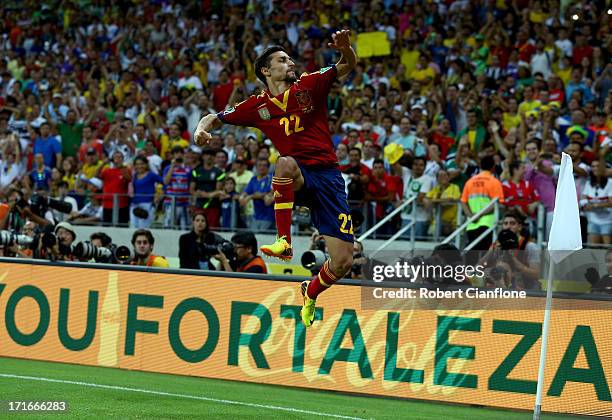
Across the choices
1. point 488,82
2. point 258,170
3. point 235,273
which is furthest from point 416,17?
point 235,273

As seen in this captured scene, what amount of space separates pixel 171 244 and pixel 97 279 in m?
4.77

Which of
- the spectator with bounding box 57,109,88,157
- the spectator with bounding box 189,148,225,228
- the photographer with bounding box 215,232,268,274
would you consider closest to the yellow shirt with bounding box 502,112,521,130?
the spectator with bounding box 189,148,225,228

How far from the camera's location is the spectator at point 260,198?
58.7 ft

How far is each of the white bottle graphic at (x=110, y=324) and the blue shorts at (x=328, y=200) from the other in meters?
4.98

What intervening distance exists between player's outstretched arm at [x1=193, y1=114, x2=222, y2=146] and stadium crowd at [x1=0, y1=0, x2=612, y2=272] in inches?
226

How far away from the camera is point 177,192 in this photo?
63.3ft

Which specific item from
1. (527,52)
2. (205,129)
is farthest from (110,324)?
(527,52)

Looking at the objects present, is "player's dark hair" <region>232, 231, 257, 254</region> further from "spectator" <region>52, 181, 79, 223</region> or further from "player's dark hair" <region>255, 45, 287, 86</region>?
"spectator" <region>52, 181, 79, 223</region>

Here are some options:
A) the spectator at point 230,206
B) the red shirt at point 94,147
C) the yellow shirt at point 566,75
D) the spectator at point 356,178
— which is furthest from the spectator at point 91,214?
the yellow shirt at point 566,75

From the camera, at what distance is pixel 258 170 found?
18.3 meters

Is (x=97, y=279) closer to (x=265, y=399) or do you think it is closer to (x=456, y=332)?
(x=265, y=399)

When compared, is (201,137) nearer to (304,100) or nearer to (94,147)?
(304,100)

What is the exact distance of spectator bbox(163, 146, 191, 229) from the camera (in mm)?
19000

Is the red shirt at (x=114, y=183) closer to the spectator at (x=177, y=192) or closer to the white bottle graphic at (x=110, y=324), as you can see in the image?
the spectator at (x=177, y=192)
